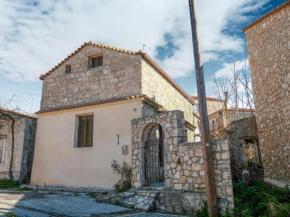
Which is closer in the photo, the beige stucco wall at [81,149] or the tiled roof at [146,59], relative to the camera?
the beige stucco wall at [81,149]

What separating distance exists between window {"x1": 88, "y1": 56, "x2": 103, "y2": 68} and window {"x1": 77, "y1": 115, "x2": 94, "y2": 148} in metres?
2.77

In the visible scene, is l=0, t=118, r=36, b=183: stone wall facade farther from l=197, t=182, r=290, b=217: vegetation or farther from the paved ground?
l=197, t=182, r=290, b=217: vegetation

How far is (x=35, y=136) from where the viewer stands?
12.7 m

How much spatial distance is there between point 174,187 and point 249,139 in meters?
5.97

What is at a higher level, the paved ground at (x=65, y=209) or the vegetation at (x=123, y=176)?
the vegetation at (x=123, y=176)

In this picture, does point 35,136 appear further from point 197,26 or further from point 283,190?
point 283,190

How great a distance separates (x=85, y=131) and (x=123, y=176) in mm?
3129

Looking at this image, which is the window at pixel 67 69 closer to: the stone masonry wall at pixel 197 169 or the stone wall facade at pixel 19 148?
the stone wall facade at pixel 19 148

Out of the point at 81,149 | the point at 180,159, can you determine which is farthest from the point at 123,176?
the point at 180,159

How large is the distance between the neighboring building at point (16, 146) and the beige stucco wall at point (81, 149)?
2.69 feet

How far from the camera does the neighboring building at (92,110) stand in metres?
9.76

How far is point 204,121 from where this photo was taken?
6262mm

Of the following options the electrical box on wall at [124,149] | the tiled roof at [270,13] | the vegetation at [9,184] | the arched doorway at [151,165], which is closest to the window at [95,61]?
the electrical box on wall at [124,149]

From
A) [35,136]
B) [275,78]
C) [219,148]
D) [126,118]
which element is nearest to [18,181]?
[35,136]
